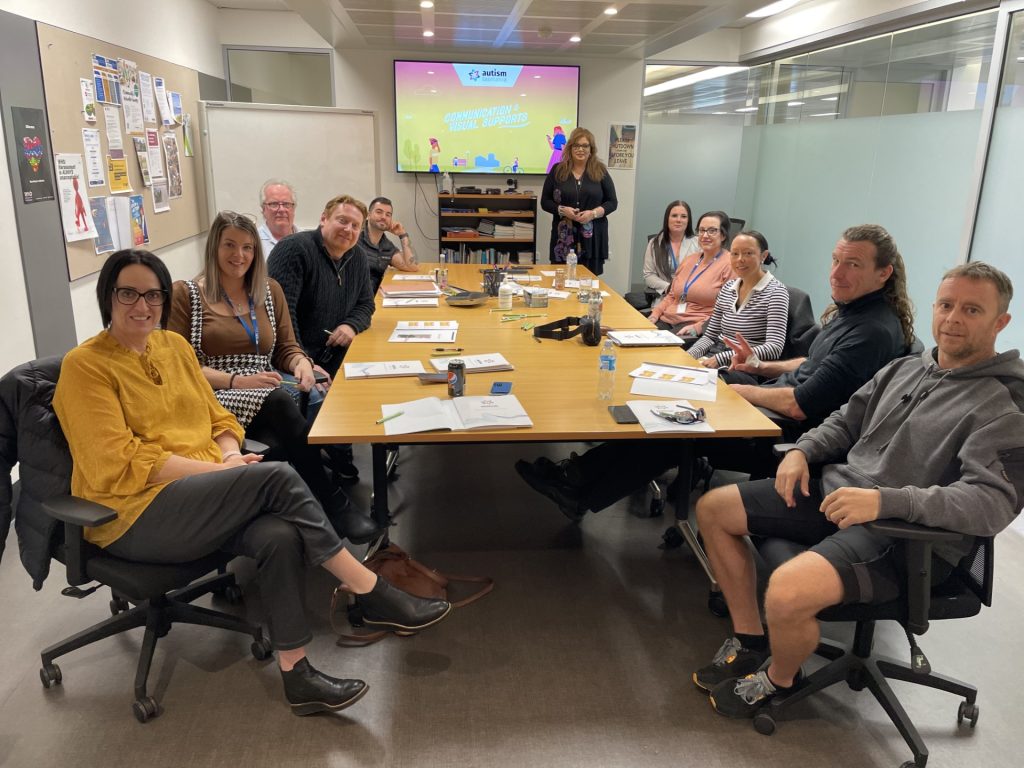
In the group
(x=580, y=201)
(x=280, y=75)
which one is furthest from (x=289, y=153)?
(x=580, y=201)

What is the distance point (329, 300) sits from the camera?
3383 millimetres

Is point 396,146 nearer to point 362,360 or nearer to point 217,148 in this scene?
point 217,148

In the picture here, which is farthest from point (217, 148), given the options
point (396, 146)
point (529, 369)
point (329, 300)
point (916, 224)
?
point (916, 224)

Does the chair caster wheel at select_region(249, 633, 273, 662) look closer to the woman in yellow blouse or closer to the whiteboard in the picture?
the woman in yellow blouse

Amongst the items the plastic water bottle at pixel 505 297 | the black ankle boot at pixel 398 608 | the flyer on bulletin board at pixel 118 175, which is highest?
the flyer on bulletin board at pixel 118 175

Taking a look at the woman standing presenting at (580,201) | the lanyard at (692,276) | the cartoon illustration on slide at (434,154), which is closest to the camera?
the lanyard at (692,276)

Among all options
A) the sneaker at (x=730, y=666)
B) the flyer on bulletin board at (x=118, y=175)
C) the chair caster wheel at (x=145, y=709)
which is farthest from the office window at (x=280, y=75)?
the sneaker at (x=730, y=666)

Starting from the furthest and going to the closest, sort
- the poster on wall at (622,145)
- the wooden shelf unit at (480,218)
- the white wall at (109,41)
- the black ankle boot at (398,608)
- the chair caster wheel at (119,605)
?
the poster on wall at (622,145)
the wooden shelf unit at (480,218)
the white wall at (109,41)
the chair caster wheel at (119,605)
the black ankle boot at (398,608)

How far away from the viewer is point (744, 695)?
6.45ft

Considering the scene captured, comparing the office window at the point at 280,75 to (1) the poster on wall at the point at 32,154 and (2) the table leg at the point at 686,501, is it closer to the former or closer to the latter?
(1) the poster on wall at the point at 32,154

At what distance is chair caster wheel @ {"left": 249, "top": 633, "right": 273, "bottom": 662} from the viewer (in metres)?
2.17

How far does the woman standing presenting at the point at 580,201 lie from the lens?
5.78 meters

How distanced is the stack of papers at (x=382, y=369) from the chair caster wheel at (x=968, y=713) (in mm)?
1945

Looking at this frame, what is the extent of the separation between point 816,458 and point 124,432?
1.93 m
